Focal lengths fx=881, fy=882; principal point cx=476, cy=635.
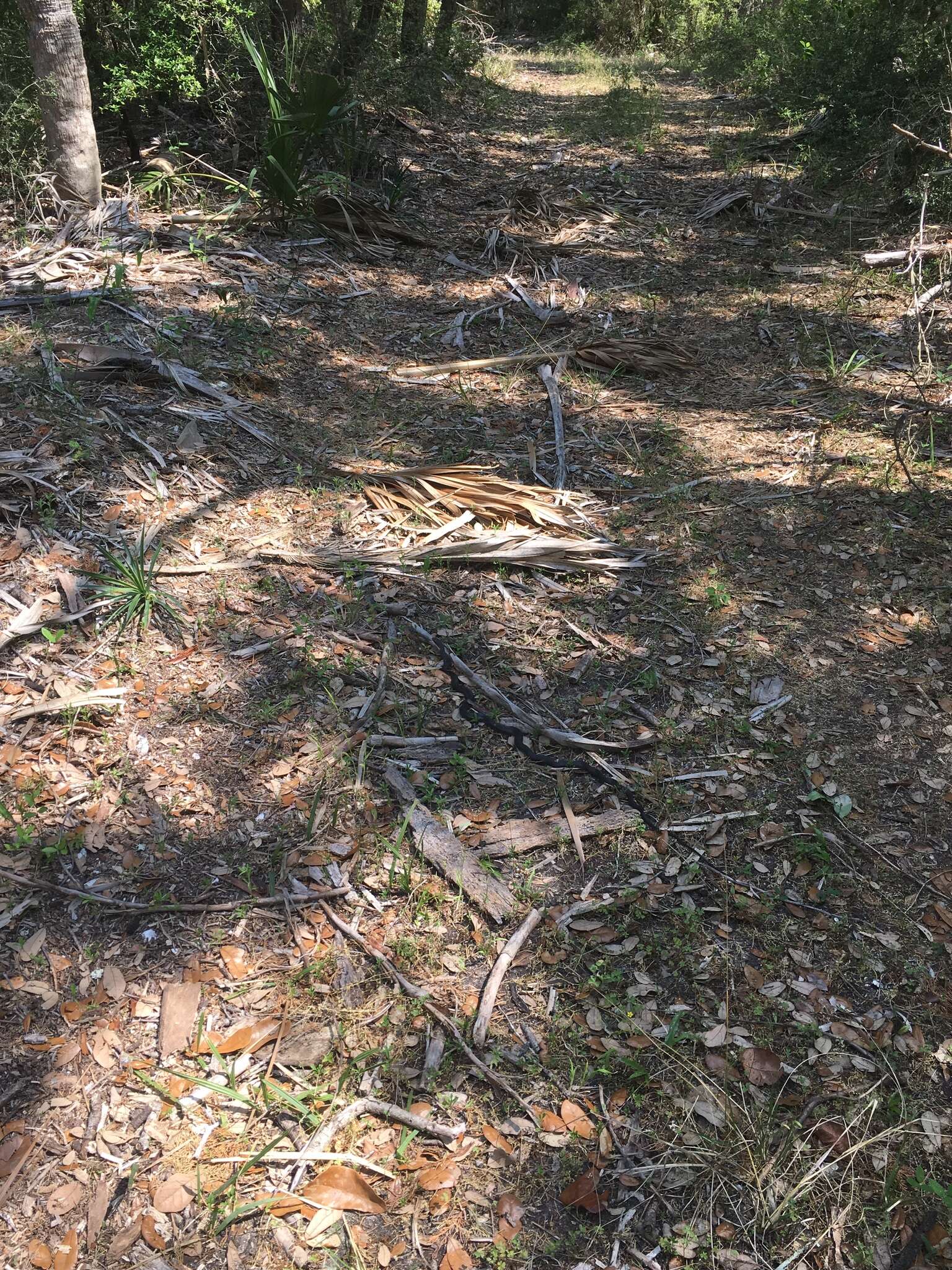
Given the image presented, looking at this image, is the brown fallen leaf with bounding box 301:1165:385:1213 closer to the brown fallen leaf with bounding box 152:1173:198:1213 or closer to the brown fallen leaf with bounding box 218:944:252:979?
the brown fallen leaf with bounding box 152:1173:198:1213

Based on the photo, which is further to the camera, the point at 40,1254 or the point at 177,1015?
the point at 177,1015

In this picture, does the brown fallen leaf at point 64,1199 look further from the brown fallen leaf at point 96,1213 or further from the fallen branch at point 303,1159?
the fallen branch at point 303,1159

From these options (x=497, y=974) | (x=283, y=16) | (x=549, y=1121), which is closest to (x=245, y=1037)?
(x=497, y=974)

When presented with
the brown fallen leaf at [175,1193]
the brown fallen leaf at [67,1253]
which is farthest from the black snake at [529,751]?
the brown fallen leaf at [67,1253]

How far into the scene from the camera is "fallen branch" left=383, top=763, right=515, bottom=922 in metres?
2.75

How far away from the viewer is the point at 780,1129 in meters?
2.24

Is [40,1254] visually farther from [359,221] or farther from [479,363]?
[359,221]

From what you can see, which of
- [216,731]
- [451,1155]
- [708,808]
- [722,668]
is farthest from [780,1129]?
[216,731]

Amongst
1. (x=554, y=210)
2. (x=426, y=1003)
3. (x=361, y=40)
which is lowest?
(x=426, y=1003)

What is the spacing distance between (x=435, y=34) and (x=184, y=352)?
10.2 m

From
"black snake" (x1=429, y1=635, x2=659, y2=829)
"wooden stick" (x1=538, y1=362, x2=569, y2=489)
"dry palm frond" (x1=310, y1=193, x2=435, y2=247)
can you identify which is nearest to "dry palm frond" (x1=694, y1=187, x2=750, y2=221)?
"dry palm frond" (x1=310, y1=193, x2=435, y2=247)

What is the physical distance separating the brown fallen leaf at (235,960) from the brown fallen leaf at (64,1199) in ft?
1.99

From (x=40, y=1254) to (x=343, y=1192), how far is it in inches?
26.4

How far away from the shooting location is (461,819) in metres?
2.98
